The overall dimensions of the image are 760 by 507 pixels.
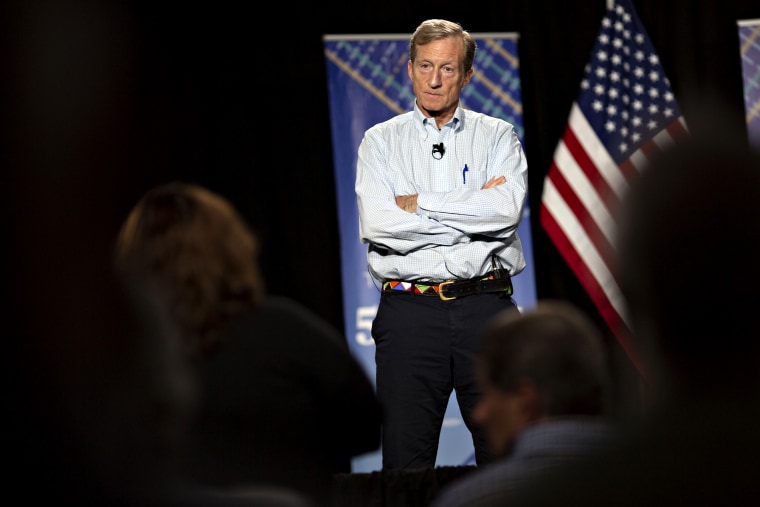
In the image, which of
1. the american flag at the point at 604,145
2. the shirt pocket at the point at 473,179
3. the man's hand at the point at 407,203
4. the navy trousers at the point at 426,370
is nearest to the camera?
the navy trousers at the point at 426,370

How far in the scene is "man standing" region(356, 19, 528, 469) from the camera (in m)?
3.29

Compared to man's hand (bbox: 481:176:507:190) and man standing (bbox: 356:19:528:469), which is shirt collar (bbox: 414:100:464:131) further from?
man's hand (bbox: 481:176:507:190)

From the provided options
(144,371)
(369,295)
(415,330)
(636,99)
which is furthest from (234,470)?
(636,99)

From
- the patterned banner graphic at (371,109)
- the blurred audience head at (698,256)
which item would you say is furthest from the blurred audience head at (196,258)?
the patterned banner graphic at (371,109)

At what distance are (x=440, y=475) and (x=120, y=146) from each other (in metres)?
2.88

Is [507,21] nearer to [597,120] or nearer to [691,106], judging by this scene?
[597,120]

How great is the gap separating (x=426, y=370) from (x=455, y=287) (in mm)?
295

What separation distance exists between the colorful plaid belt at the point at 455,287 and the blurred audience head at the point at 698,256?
238cm

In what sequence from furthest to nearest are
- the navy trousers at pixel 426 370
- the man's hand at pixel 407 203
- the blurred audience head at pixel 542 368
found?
the man's hand at pixel 407 203 → the navy trousers at pixel 426 370 → the blurred audience head at pixel 542 368

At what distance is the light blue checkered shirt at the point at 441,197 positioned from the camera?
3.34 metres

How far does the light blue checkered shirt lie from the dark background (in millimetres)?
1685

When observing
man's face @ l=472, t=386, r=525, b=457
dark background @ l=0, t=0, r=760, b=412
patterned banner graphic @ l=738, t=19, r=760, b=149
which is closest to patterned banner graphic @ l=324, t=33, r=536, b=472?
dark background @ l=0, t=0, r=760, b=412

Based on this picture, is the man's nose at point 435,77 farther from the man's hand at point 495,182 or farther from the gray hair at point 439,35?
the man's hand at point 495,182

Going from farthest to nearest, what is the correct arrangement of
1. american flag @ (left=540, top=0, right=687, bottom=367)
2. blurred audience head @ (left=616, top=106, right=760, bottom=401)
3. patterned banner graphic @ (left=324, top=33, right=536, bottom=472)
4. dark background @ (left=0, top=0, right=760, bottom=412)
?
american flag @ (left=540, top=0, right=687, bottom=367), patterned banner graphic @ (left=324, top=33, right=536, bottom=472), dark background @ (left=0, top=0, right=760, bottom=412), blurred audience head @ (left=616, top=106, right=760, bottom=401)
